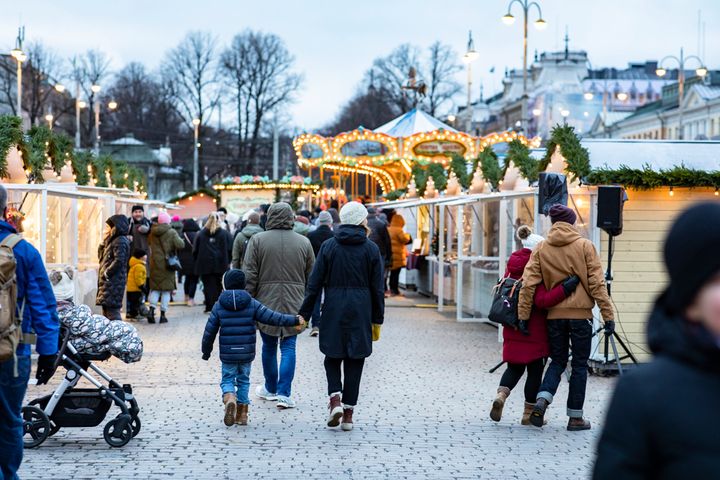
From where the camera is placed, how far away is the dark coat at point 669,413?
100 inches

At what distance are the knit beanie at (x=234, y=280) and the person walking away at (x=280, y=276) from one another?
83cm

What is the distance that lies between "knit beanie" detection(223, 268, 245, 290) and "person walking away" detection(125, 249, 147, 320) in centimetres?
927

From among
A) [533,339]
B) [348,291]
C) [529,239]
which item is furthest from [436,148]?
[348,291]

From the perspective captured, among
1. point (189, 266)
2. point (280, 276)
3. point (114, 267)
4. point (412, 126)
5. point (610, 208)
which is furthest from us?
point (412, 126)

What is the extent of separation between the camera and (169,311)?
20.8 m

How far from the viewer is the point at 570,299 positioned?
902 centimetres

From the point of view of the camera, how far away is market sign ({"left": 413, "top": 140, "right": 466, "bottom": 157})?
127 ft

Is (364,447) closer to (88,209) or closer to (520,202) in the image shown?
(520,202)

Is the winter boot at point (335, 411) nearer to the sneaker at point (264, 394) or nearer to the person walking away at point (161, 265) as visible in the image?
the sneaker at point (264, 394)

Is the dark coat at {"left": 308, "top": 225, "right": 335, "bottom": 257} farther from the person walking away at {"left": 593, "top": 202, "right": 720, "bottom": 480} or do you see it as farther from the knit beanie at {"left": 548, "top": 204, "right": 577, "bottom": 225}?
the person walking away at {"left": 593, "top": 202, "right": 720, "bottom": 480}

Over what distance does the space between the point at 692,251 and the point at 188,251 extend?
Answer: 20.1 m

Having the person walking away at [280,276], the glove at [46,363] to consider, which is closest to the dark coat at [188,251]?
the person walking away at [280,276]

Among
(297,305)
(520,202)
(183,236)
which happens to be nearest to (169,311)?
(183,236)

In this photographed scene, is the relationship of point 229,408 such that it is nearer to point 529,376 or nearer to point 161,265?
point 529,376
